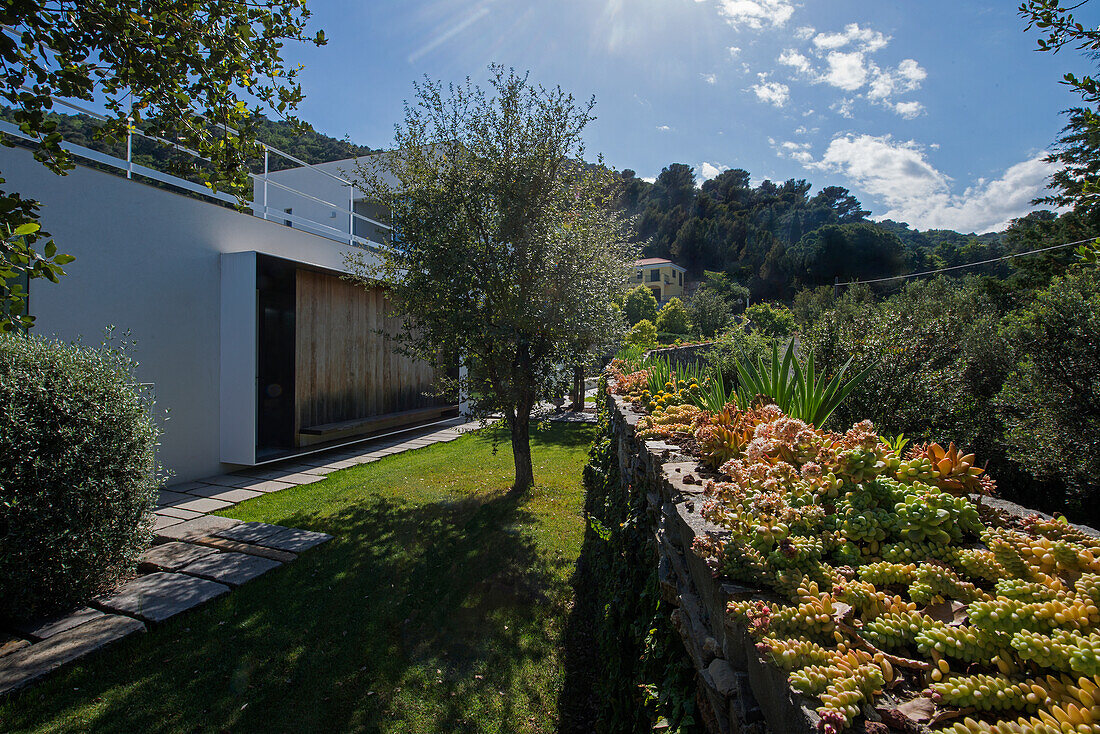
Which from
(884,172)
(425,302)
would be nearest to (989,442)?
(425,302)

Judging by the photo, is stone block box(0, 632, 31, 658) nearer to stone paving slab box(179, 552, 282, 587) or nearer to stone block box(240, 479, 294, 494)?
stone paving slab box(179, 552, 282, 587)

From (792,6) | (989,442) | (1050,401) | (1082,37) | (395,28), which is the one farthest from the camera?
(989,442)

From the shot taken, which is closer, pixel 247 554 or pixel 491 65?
pixel 247 554

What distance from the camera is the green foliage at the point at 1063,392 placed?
618 centimetres

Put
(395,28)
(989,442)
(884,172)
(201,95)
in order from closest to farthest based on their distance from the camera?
(201,95)
(395,28)
(989,442)
(884,172)

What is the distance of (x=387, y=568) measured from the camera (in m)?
4.40

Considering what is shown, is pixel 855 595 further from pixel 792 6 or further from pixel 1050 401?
pixel 1050 401

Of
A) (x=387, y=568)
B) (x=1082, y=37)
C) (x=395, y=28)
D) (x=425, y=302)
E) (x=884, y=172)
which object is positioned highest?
(x=884, y=172)

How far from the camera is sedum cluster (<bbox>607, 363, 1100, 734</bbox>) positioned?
0.86 m

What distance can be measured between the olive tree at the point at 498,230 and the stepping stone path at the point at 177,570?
258 cm

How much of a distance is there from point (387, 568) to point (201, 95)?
3988 mm

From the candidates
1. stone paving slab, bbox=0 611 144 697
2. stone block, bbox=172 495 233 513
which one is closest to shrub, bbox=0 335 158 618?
stone paving slab, bbox=0 611 144 697

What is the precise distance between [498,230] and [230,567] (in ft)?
13.5

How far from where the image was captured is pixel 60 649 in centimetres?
309
